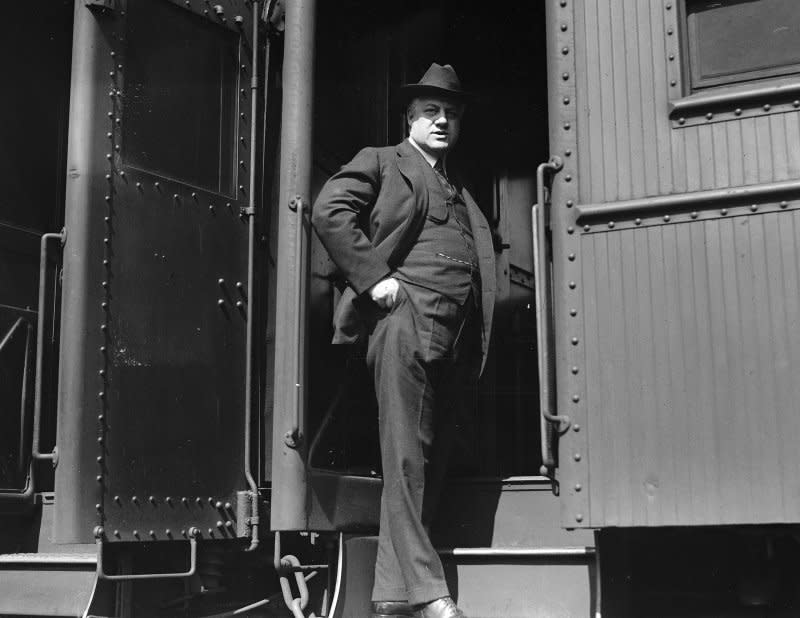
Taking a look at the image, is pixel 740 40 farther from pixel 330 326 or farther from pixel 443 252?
pixel 330 326

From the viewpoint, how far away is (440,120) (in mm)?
4160

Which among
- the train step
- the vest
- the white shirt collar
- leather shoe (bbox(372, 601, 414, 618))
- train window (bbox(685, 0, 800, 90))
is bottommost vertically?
leather shoe (bbox(372, 601, 414, 618))

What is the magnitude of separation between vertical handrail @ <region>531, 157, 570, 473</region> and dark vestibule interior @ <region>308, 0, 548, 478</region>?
0.88m

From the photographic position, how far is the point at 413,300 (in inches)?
153

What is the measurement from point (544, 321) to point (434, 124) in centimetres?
93

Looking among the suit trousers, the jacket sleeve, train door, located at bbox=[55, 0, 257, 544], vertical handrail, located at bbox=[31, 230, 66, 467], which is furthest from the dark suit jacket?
vertical handrail, located at bbox=[31, 230, 66, 467]

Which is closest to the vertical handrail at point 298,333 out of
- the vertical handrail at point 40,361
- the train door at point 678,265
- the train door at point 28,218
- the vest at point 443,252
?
the vest at point 443,252

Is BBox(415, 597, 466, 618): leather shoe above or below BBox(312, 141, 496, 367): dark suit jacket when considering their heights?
below

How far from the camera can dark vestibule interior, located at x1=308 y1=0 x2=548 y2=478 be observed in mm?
4316

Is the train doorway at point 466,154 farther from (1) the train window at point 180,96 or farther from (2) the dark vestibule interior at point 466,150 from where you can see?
(1) the train window at point 180,96

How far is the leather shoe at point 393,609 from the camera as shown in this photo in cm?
372

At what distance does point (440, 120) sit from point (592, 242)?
0.96 m

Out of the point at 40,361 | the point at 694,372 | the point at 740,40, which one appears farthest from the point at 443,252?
the point at 40,361

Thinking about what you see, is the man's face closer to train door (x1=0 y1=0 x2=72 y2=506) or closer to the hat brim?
the hat brim
